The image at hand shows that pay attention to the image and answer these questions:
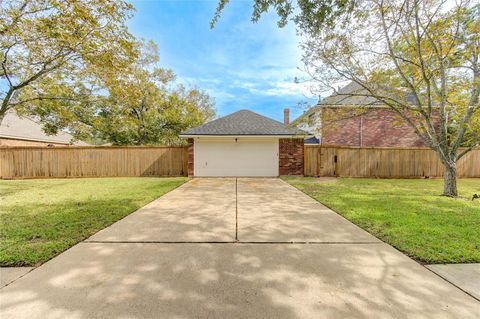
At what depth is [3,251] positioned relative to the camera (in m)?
2.88

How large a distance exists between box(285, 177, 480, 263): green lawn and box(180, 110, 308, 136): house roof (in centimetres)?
560

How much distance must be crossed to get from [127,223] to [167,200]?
1.99 m

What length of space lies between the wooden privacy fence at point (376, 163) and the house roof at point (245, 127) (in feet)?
6.06

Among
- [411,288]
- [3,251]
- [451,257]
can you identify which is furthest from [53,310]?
[451,257]

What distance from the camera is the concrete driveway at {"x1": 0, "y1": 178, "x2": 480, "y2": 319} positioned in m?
1.86

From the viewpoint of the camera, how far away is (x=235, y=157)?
11914 millimetres

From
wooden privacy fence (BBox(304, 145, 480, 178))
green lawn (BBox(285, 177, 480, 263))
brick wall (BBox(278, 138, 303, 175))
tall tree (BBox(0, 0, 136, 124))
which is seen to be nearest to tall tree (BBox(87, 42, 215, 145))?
tall tree (BBox(0, 0, 136, 124))

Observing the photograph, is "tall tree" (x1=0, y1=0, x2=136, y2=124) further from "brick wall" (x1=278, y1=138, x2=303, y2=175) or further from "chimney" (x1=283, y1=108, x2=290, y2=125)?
"chimney" (x1=283, y1=108, x2=290, y2=125)

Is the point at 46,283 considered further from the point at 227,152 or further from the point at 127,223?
the point at 227,152

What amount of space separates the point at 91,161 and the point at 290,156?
1101 centimetres

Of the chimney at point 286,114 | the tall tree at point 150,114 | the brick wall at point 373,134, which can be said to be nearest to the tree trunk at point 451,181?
the brick wall at point 373,134

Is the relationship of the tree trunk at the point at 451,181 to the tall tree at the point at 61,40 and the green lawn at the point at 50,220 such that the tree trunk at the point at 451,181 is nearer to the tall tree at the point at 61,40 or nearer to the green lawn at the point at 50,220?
the green lawn at the point at 50,220

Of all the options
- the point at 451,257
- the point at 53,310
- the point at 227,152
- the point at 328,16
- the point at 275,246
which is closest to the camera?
the point at 53,310

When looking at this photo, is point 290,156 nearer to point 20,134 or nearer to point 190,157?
point 190,157
